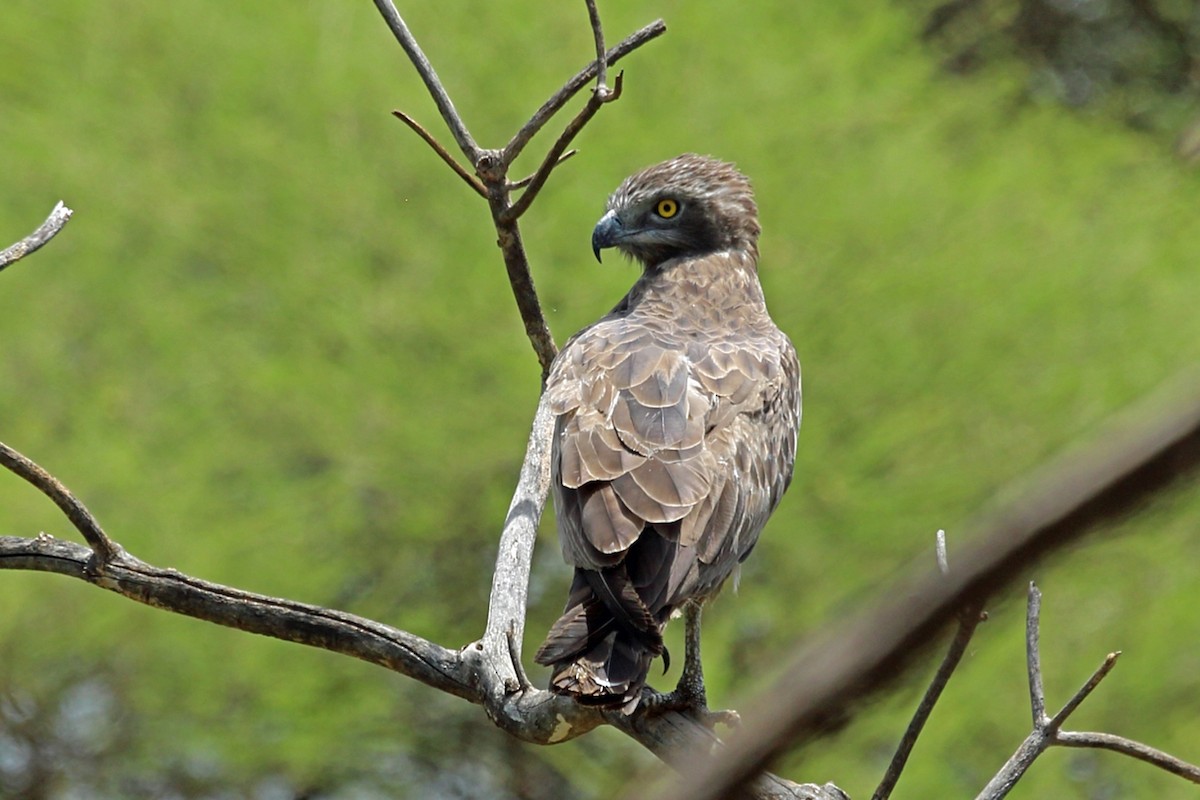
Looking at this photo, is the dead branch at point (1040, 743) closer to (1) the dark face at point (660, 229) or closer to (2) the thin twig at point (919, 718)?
(2) the thin twig at point (919, 718)

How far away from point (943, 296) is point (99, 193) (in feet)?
13.7

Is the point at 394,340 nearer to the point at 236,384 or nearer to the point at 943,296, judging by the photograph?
the point at 236,384

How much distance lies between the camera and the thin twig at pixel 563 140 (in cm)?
243

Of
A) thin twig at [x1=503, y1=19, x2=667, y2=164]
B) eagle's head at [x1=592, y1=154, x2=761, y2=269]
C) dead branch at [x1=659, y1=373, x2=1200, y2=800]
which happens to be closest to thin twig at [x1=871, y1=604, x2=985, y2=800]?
dead branch at [x1=659, y1=373, x2=1200, y2=800]

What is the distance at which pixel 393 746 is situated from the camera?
6246mm

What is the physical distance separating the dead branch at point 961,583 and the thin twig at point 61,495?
2018 mm

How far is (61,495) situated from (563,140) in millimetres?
1071

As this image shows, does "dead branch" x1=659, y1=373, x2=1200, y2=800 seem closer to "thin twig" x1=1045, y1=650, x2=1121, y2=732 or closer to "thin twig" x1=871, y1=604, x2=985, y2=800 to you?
"thin twig" x1=871, y1=604, x2=985, y2=800

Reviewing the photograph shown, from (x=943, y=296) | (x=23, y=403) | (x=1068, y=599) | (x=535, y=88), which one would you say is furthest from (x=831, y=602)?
(x=23, y=403)

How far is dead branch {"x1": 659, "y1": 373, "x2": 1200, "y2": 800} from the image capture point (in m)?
0.43

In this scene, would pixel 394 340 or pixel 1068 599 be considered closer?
pixel 1068 599

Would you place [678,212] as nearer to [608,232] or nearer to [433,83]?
[608,232]

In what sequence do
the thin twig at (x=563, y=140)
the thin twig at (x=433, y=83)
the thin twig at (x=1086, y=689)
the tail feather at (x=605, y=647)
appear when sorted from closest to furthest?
the thin twig at (x=1086, y=689)
the tail feather at (x=605, y=647)
the thin twig at (x=563, y=140)
the thin twig at (x=433, y=83)

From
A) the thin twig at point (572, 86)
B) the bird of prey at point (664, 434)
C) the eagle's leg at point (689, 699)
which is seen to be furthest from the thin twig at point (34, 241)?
the eagle's leg at point (689, 699)
